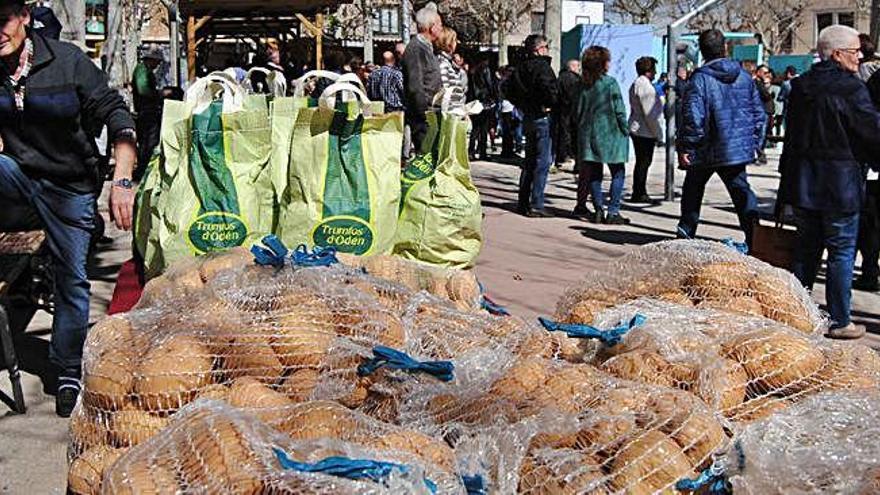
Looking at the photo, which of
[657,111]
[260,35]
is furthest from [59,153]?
[260,35]

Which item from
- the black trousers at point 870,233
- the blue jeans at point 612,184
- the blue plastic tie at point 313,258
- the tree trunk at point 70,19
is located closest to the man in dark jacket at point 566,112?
the blue jeans at point 612,184

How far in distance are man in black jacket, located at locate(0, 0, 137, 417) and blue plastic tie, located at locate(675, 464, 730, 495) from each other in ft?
9.35

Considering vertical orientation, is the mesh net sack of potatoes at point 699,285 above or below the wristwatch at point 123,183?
below

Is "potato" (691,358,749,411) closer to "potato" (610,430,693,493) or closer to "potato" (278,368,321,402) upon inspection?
"potato" (610,430,693,493)

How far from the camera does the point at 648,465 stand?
243cm

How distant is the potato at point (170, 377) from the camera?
2.77m

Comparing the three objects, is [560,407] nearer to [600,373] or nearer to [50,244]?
[600,373]

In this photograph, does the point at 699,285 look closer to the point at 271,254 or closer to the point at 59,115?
the point at 271,254

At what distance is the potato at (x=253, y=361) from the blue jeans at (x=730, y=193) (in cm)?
515

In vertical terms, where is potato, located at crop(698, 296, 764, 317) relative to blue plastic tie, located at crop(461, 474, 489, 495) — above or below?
above

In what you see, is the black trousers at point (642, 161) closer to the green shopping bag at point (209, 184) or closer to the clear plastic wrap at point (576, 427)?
the green shopping bag at point (209, 184)

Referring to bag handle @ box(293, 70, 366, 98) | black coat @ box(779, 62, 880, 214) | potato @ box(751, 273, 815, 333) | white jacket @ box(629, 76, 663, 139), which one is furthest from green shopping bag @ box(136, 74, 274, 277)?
white jacket @ box(629, 76, 663, 139)

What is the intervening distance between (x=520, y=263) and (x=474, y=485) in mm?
6235

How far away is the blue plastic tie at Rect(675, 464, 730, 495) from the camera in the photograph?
93.2 inches
